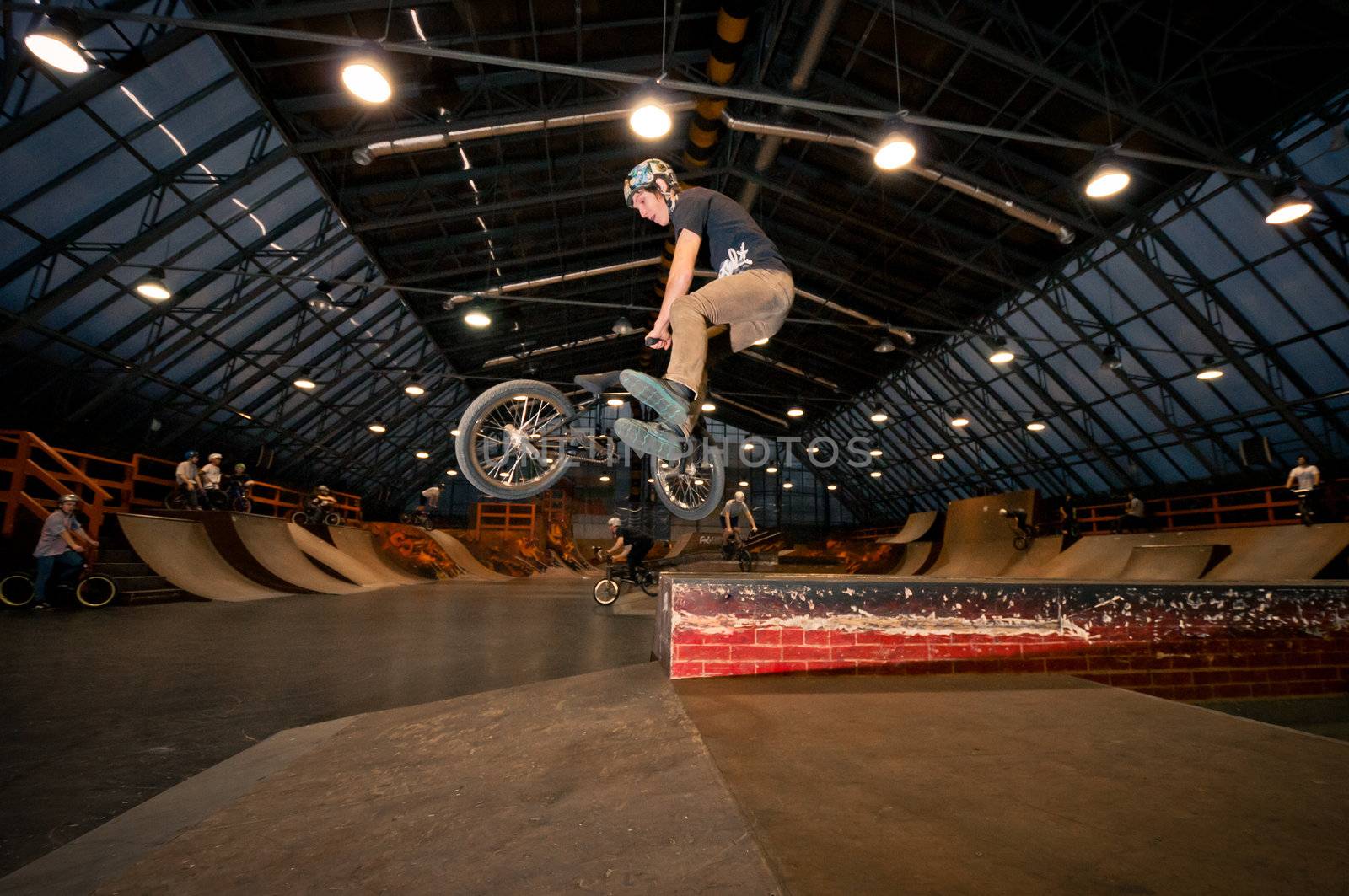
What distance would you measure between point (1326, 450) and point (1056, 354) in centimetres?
691

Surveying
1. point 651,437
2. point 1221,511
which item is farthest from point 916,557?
point 651,437

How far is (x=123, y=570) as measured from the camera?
8.70m

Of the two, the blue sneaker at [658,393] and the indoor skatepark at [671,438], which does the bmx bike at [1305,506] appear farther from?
the blue sneaker at [658,393]

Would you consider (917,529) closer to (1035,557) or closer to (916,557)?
(916,557)

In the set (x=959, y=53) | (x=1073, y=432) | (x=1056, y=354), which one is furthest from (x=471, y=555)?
(x=1073, y=432)

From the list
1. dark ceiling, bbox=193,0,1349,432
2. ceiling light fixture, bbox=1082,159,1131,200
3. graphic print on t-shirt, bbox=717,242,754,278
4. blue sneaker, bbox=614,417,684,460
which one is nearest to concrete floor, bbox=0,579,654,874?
blue sneaker, bbox=614,417,684,460

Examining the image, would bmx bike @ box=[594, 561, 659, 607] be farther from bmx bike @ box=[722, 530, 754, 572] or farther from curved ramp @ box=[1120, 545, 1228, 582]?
curved ramp @ box=[1120, 545, 1228, 582]

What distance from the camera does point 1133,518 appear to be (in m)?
16.9

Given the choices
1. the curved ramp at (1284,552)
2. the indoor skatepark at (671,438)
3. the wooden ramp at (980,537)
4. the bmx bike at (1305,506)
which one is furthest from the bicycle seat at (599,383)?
the wooden ramp at (980,537)

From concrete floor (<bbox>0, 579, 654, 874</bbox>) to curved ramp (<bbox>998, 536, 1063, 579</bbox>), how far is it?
13.2m

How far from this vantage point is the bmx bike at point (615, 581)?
33.5ft

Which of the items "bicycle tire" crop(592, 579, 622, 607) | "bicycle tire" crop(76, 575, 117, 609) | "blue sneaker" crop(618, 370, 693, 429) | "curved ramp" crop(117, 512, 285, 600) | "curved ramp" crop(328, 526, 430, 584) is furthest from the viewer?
"curved ramp" crop(328, 526, 430, 584)

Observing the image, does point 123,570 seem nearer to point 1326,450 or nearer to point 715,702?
point 715,702

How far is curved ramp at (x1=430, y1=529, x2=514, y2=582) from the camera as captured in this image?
20.2 m
